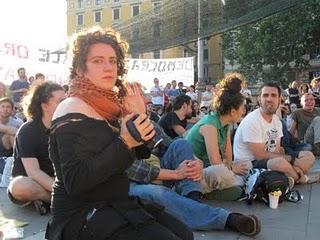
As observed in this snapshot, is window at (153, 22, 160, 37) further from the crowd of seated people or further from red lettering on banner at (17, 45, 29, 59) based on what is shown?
the crowd of seated people

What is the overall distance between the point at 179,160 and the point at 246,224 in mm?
995

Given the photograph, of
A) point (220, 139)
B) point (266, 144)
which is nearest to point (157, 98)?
point (266, 144)

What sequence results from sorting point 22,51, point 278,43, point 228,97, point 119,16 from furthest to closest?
point 119,16 → point 278,43 → point 22,51 → point 228,97

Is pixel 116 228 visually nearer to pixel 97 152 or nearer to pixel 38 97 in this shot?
pixel 97 152

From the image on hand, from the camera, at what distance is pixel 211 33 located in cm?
1609

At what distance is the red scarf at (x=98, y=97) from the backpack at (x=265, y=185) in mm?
2820

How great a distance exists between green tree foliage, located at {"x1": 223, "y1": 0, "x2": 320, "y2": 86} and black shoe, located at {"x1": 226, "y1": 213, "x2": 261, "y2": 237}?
38057 millimetres

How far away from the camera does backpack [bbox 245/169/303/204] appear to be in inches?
197

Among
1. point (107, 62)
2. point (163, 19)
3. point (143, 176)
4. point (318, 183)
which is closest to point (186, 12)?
point (163, 19)

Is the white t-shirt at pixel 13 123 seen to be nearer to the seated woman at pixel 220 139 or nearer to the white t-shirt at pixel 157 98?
the seated woman at pixel 220 139

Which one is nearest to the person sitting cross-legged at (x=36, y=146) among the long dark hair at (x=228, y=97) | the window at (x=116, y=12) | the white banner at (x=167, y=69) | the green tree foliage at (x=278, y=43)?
the long dark hair at (x=228, y=97)

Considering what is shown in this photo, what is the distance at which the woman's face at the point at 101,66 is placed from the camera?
2518 mm

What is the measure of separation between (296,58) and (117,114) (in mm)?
45305

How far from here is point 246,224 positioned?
12.9 feet
